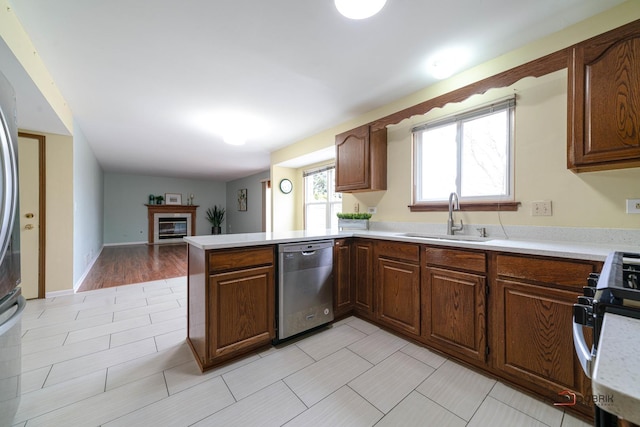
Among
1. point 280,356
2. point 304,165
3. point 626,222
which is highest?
point 304,165

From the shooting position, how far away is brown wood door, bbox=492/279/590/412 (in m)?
1.35

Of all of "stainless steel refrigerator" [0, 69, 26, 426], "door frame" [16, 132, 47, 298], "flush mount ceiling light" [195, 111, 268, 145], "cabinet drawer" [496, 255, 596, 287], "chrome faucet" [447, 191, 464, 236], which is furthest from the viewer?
"flush mount ceiling light" [195, 111, 268, 145]

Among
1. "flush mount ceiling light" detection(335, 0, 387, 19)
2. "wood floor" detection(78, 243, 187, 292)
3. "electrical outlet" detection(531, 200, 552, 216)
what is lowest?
"wood floor" detection(78, 243, 187, 292)

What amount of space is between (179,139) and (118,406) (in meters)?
3.95

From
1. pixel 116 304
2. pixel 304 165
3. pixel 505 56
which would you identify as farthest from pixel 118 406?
pixel 304 165

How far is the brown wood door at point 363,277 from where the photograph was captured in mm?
2410

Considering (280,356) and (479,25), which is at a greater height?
(479,25)

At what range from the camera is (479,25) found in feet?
5.69

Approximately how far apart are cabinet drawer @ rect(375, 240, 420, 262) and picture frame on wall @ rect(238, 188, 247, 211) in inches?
267

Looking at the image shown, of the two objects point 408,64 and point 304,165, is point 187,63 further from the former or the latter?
point 304,165

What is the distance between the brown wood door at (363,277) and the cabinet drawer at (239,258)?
938mm

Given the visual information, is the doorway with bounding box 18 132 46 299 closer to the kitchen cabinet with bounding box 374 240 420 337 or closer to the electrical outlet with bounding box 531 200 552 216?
the kitchen cabinet with bounding box 374 240 420 337

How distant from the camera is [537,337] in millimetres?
1450

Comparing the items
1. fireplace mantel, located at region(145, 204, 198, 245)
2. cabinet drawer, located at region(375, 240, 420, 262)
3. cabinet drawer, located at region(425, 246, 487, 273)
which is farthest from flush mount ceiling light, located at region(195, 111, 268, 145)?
fireplace mantel, located at region(145, 204, 198, 245)
